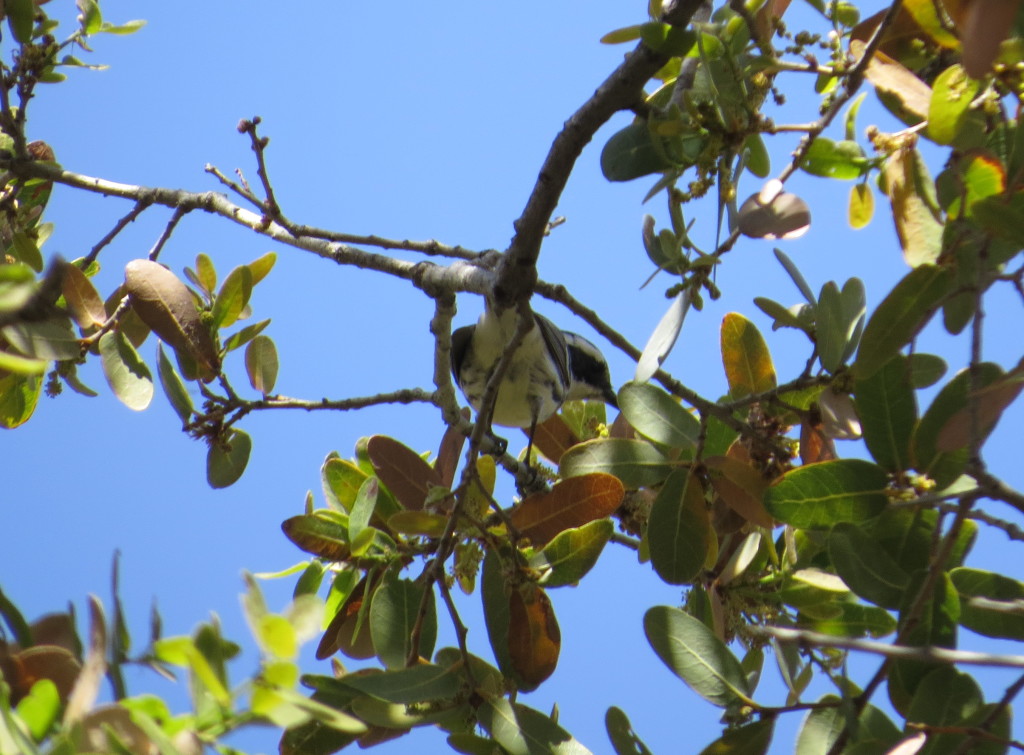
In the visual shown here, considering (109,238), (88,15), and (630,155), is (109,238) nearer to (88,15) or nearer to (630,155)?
(88,15)

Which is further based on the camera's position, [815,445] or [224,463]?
[224,463]

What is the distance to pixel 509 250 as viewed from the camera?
1995mm

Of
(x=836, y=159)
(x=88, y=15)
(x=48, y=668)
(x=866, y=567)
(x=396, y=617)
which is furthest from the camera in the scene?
(x=88, y=15)

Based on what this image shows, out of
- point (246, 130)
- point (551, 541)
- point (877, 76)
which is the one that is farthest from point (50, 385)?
point (877, 76)

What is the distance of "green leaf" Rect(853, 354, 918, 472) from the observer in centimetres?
145

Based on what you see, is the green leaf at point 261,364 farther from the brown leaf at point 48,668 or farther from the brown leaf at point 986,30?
the brown leaf at point 986,30

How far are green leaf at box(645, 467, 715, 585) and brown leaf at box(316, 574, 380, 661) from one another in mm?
554

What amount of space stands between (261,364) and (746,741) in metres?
1.36

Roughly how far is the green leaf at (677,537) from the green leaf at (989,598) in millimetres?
444

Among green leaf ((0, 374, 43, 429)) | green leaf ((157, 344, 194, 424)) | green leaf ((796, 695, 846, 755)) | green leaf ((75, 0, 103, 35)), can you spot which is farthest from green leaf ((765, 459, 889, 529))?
green leaf ((75, 0, 103, 35))

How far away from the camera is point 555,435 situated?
270 cm

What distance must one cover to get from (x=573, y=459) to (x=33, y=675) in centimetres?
110

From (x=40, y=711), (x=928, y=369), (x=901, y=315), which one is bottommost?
(x=40, y=711)

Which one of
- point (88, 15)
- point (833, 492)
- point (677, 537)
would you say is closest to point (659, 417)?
point (677, 537)
